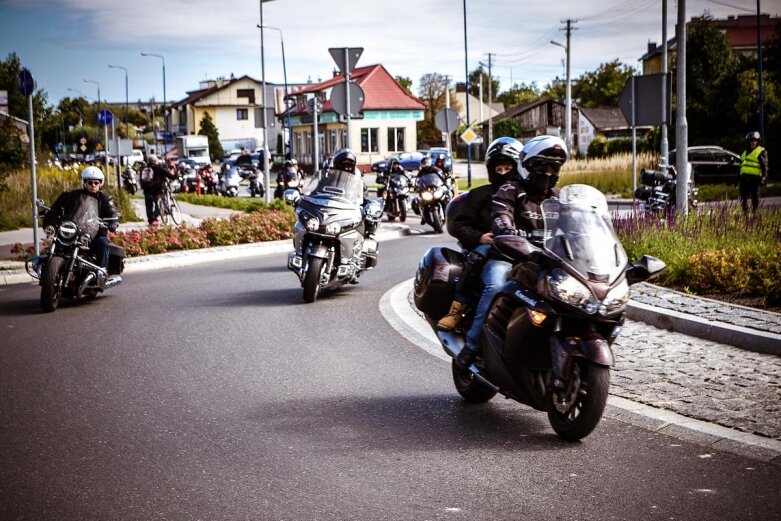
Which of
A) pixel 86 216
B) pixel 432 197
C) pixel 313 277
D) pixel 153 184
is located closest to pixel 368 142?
pixel 153 184

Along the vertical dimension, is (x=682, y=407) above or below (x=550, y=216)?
below

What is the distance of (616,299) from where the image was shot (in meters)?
5.36

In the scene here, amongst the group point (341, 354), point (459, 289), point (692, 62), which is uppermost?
point (692, 62)

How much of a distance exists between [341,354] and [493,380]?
2.85 meters

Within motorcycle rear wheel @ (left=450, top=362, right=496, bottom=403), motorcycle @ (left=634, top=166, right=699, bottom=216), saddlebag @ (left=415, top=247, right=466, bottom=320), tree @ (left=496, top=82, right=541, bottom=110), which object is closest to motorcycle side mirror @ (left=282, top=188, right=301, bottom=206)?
saddlebag @ (left=415, top=247, right=466, bottom=320)

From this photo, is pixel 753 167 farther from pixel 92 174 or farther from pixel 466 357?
pixel 466 357

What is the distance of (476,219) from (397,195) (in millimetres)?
18134

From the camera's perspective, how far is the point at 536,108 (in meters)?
111

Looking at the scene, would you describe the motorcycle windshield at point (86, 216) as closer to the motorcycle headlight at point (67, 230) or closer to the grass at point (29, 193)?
the motorcycle headlight at point (67, 230)

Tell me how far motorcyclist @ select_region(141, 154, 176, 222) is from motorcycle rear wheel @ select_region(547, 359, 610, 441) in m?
20.9

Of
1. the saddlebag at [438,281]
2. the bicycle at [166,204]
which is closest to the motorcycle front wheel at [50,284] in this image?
the saddlebag at [438,281]

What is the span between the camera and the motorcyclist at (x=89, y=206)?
1227 centimetres

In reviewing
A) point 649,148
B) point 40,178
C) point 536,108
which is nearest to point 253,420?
point 40,178

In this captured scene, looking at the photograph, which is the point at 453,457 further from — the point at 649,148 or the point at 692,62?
the point at 692,62
